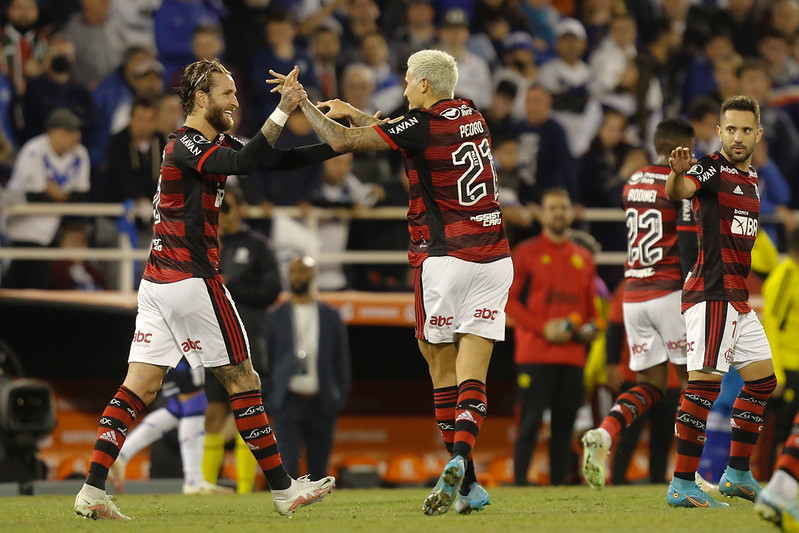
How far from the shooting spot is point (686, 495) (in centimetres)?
732

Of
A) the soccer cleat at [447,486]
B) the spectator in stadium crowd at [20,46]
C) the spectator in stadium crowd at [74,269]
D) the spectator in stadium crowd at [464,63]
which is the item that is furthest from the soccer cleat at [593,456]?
the spectator in stadium crowd at [20,46]

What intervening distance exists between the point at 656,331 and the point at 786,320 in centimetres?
340

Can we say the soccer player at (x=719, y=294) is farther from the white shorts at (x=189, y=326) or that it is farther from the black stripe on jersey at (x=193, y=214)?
the black stripe on jersey at (x=193, y=214)

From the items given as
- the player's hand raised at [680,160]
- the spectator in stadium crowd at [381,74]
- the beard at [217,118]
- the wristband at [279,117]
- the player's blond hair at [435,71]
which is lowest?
the player's hand raised at [680,160]

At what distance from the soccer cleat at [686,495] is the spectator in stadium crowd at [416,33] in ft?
29.9

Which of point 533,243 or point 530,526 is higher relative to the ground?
point 533,243

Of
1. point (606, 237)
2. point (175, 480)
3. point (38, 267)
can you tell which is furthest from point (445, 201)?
point (606, 237)

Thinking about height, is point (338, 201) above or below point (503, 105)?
below

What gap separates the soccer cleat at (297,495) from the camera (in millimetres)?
7117

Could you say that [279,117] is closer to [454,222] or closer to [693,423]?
[454,222]

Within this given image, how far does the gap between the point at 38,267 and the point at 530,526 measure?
7920 millimetres

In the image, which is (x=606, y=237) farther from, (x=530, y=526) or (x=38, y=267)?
(x=530, y=526)

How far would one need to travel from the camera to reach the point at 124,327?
13.3 meters

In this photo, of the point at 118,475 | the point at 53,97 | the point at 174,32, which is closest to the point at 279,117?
the point at 118,475
